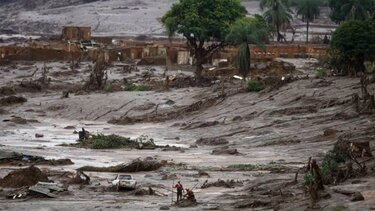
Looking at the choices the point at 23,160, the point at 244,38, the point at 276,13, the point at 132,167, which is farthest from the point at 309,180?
the point at 276,13

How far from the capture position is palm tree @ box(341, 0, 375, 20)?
244ft

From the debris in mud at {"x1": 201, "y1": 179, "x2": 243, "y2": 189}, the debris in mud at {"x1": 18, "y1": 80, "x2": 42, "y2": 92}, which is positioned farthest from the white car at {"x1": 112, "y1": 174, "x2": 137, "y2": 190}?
the debris in mud at {"x1": 18, "y1": 80, "x2": 42, "y2": 92}

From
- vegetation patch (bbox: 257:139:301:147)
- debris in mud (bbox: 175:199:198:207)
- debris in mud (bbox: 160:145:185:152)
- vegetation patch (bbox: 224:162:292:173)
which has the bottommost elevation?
debris in mud (bbox: 160:145:185:152)

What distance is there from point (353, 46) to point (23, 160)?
67.1ft

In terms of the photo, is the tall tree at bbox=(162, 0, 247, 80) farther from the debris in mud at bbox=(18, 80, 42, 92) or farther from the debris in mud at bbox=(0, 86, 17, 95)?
the debris in mud at bbox=(0, 86, 17, 95)

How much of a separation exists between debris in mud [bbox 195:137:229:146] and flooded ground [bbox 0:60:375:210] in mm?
446

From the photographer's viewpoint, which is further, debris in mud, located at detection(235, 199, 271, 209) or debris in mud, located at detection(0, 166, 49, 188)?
debris in mud, located at detection(0, 166, 49, 188)

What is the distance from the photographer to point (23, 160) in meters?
31.0

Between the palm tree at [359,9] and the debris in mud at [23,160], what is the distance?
44409 millimetres

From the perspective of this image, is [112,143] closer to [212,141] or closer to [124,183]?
[212,141]

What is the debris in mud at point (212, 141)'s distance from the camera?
36.8m

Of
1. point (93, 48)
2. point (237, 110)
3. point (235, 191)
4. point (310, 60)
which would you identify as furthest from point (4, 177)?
point (93, 48)

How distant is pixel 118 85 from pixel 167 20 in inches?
213

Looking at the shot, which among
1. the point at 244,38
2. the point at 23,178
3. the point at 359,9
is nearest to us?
the point at 23,178
